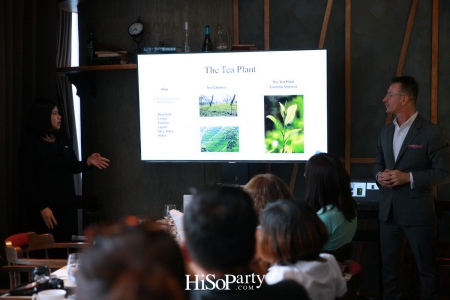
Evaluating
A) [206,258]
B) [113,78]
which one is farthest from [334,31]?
[206,258]

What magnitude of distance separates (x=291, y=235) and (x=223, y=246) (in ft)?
1.61

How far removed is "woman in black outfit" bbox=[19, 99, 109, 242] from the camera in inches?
160

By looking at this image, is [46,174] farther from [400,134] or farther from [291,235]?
[291,235]

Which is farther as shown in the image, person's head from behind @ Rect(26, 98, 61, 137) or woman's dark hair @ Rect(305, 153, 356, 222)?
person's head from behind @ Rect(26, 98, 61, 137)

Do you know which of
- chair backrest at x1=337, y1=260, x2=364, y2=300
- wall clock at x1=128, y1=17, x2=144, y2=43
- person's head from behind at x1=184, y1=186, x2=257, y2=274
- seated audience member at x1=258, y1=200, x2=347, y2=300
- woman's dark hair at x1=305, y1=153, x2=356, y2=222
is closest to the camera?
person's head from behind at x1=184, y1=186, x2=257, y2=274

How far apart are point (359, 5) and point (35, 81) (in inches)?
110

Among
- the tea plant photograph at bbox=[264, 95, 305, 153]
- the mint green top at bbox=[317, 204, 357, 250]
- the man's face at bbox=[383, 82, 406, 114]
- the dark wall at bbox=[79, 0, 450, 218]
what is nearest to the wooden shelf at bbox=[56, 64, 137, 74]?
the dark wall at bbox=[79, 0, 450, 218]

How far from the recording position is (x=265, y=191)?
2748 millimetres

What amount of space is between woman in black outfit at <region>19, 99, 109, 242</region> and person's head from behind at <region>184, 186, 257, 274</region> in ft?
9.40

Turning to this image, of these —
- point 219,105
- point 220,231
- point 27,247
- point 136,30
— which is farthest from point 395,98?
point 220,231

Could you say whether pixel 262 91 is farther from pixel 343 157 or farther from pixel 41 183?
pixel 41 183

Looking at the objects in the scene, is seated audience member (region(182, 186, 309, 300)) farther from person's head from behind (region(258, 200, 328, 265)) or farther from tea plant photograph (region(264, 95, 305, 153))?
tea plant photograph (region(264, 95, 305, 153))

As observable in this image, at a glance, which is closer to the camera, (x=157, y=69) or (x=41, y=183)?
(x=41, y=183)

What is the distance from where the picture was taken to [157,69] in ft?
15.2
